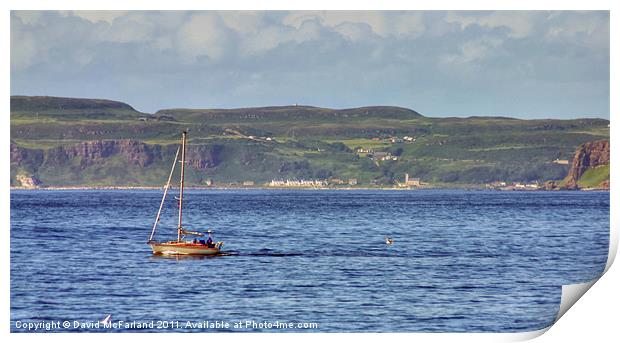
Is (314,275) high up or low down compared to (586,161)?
down

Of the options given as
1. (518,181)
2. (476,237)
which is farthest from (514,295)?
(518,181)

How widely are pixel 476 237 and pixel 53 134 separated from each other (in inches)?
4368

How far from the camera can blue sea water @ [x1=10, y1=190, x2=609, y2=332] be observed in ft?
104

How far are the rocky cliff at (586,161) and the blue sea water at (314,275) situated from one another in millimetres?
76125

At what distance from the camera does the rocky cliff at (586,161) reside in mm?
148625

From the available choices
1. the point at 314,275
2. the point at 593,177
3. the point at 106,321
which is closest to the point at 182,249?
the point at 314,275

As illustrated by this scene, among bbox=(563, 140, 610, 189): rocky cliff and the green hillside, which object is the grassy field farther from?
the green hillside

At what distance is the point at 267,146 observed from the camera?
180500 millimetres

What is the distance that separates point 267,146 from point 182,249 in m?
136

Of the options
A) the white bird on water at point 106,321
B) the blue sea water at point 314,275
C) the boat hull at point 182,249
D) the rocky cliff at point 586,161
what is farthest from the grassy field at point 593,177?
the white bird on water at point 106,321

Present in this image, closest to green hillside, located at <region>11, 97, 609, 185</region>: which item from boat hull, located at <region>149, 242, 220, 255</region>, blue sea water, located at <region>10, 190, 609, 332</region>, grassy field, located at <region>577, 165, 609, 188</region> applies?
grassy field, located at <region>577, 165, 609, 188</region>

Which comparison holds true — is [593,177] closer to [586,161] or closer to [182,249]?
[586,161]

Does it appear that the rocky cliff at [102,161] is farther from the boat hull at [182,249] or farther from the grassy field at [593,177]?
the boat hull at [182,249]

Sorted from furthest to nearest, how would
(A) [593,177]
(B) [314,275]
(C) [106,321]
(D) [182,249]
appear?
(A) [593,177] < (D) [182,249] < (B) [314,275] < (C) [106,321]
